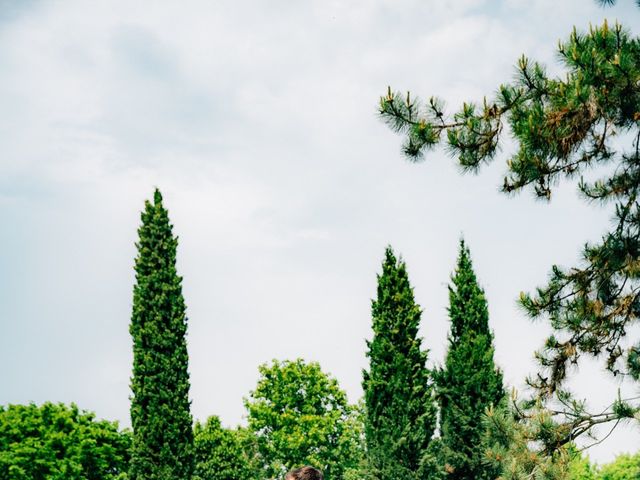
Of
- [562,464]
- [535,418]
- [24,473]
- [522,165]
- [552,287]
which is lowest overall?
[562,464]

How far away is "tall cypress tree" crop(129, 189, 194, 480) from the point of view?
1001 inches

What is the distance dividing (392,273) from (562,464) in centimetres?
1827

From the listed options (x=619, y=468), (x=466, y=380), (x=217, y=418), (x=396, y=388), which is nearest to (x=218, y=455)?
(x=217, y=418)

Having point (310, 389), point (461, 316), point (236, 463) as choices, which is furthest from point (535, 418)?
point (310, 389)

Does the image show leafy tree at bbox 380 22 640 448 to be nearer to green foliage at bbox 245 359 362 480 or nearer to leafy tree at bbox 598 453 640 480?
green foliage at bbox 245 359 362 480

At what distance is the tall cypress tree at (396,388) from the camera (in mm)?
25594

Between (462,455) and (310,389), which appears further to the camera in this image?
(310,389)

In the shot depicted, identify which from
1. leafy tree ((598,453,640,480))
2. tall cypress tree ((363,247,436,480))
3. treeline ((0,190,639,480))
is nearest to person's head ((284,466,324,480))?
treeline ((0,190,639,480))

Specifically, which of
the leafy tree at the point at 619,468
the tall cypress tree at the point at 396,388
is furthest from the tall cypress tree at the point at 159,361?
the leafy tree at the point at 619,468

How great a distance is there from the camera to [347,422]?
132ft

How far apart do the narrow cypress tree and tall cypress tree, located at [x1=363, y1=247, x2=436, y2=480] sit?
1877 mm

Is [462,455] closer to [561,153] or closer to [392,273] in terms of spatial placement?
[392,273]

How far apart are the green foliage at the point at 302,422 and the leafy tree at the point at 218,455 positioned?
6691mm

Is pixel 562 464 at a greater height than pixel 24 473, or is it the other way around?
pixel 24 473
